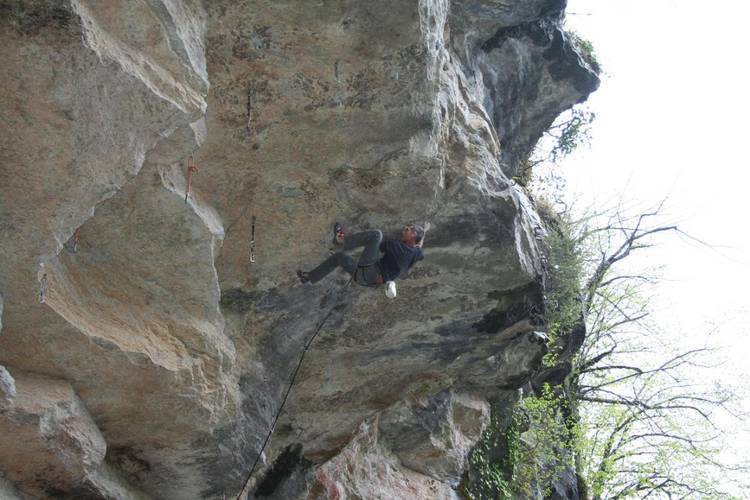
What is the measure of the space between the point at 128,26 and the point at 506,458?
9205mm

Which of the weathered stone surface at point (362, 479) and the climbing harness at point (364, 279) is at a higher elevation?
the climbing harness at point (364, 279)

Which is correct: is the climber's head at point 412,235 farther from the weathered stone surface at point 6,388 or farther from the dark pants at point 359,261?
the weathered stone surface at point 6,388

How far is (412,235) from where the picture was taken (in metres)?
7.30

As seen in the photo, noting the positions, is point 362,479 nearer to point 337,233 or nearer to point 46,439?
point 337,233

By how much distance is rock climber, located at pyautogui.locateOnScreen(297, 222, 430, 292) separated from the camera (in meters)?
7.20

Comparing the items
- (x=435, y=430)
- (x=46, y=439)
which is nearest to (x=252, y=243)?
(x=46, y=439)

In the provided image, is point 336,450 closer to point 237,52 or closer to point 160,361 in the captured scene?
point 160,361

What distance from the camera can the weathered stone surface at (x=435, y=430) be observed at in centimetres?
1043

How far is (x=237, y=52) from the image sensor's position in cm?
652

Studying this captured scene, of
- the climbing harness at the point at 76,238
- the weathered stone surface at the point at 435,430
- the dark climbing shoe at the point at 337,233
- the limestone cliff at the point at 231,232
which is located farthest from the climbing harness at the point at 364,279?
the weathered stone surface at the point at 435,430

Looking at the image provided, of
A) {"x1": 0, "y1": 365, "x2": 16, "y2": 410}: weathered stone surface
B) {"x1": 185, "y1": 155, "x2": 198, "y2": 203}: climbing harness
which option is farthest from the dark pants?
{"x1": 0, "y1": 365, "x2": 16, "y2": 410}: weathered stone surface

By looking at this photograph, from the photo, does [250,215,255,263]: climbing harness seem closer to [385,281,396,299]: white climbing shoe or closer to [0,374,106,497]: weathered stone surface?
[385,281,396,299]: white climbing shoe

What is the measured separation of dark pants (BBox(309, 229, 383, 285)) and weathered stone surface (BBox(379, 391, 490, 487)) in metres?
3.50

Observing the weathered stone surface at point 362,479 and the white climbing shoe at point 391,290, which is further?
the weathered stone surface at point 362,479
